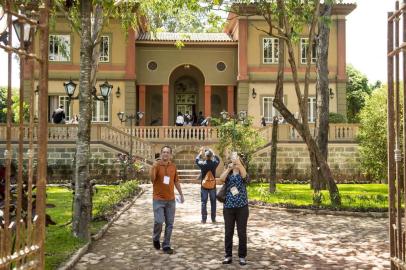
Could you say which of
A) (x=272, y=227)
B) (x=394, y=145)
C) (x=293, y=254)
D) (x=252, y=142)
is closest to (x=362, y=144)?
(x=252, y=142)

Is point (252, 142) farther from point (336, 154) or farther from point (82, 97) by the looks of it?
point (82, 97)

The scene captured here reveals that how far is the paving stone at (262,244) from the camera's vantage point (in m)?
7.38

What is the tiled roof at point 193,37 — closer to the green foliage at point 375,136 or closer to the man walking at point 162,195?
the green foliage at point 375,136

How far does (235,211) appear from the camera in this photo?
738 cm

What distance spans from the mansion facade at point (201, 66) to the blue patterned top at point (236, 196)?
21.2m

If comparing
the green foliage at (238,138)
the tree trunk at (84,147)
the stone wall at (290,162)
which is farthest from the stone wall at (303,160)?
the tree trunk at (84,147)

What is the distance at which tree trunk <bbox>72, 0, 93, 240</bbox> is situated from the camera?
8859 mm

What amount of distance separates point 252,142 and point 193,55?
10.1 metres

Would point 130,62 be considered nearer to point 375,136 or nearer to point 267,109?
point 267,109

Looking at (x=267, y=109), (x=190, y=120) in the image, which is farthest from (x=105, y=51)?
(x=267, y=109)

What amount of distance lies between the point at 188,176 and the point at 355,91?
24111 millimetres

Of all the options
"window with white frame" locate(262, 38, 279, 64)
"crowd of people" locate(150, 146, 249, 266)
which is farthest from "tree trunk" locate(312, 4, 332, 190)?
"crowd of people" locate(150, 146, 249, 266)

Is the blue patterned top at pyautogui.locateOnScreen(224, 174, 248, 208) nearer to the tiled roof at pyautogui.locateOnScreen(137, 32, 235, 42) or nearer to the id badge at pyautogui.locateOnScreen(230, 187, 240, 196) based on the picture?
the id badge at pyautogui.locateOnScreen(230, 187, 240, 196)

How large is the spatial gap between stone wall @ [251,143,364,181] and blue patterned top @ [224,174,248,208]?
666 inches
